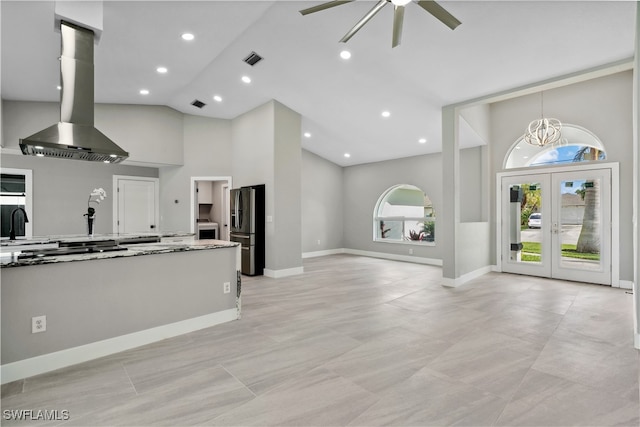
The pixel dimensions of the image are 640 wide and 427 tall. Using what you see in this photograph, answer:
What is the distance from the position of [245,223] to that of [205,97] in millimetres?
2613

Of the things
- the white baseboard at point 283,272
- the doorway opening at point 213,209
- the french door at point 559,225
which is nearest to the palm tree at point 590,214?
the french door at point 559,225

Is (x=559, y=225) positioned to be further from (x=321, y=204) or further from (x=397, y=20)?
(x=321, y=204)

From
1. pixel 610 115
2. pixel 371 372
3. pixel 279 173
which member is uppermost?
pixel 610 115

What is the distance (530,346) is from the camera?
2.94 meters

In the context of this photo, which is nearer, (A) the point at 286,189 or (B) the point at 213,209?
(A) the point at 286,189

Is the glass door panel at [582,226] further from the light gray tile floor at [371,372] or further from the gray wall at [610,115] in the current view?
the light gray tile floor at [371,372]

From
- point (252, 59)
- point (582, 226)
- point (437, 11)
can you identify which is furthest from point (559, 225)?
point (252, 59)

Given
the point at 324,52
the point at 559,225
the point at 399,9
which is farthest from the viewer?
the point at 559,225

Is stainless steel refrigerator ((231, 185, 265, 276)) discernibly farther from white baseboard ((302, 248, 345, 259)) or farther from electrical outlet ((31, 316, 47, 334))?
electrical outlet ((31, 316, 47, 334))

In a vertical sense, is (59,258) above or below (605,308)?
above

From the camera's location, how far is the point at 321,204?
29.8 ft

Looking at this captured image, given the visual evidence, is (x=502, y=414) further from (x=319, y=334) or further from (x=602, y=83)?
(x=602, y=83)

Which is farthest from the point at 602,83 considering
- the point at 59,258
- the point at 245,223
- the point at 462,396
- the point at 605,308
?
the point at 59,258

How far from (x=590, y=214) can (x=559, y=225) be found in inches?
19.0
